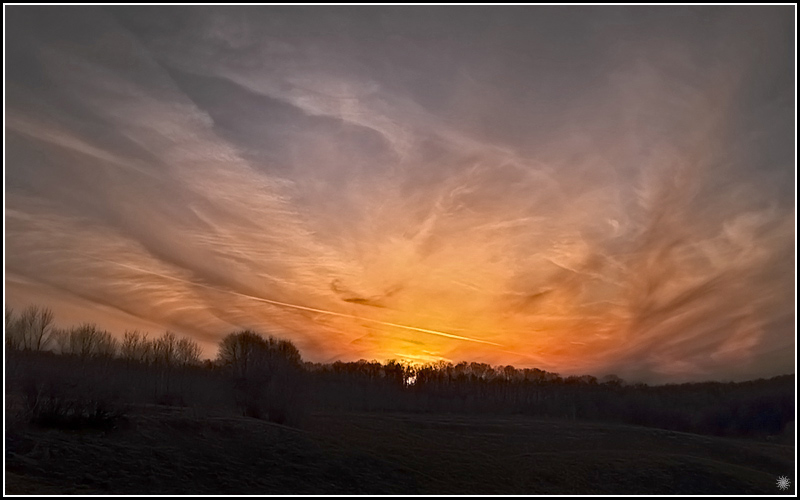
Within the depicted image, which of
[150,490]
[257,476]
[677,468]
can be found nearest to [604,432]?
[677,468]

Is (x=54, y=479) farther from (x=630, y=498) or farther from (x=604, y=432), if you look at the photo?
(x=604, y=432)

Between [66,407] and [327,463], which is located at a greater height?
[66,407]

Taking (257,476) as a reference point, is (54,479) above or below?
above

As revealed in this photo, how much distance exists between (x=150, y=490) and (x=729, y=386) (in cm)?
10135

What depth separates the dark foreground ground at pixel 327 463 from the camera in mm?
20125

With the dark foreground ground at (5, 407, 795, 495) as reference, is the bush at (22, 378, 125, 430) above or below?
above

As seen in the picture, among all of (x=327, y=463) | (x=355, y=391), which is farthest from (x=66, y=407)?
(x=355, y=391)

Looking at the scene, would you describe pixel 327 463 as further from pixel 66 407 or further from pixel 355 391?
pixel 355 391

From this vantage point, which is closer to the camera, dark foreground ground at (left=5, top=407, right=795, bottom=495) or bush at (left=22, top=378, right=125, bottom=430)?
dark foreground ground at (left=5, top=407, right=795, bottom=495)

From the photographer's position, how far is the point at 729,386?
97188 millimetres

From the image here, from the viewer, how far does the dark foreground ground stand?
20125 mm

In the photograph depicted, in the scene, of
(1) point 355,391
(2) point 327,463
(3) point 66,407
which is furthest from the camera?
(1) point 355,391

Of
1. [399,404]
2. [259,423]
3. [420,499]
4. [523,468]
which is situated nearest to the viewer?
[420,499]

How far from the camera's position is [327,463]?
28422 millimetres
